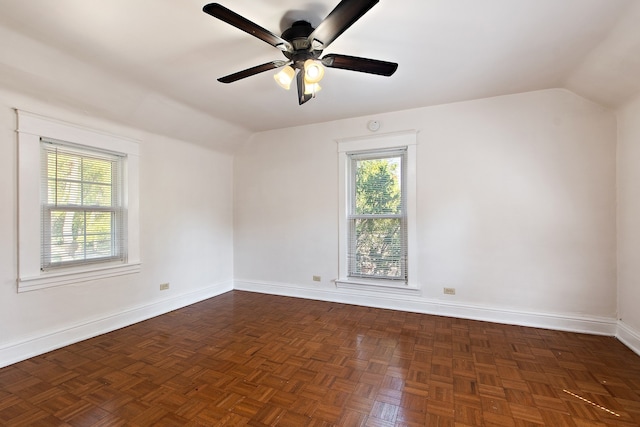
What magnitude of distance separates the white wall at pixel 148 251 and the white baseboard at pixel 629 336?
4.82 m

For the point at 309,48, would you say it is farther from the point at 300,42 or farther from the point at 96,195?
the point at 96,195

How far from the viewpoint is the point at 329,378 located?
86.2 inches

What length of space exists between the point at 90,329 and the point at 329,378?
2542 millimetres

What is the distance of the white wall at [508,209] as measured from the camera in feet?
9.69

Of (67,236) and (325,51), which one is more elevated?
(325,51)

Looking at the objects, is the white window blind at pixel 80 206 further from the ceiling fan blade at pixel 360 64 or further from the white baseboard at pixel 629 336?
the white baseboard at pixel 629 336

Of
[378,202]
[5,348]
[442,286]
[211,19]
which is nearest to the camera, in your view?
[211,19]

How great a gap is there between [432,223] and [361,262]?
1.08m

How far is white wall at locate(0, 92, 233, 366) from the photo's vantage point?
8.03 feet

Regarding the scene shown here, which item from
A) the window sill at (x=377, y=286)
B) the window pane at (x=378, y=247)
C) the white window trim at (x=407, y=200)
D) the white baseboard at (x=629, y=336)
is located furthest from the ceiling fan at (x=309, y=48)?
the white baseboard at (x=629, y=336)

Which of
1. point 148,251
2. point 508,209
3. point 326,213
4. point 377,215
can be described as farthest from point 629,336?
point 148,251

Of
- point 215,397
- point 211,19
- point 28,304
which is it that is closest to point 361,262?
point 215,397

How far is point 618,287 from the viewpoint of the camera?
287 cm

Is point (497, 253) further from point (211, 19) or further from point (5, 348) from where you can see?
point (5, 348)
